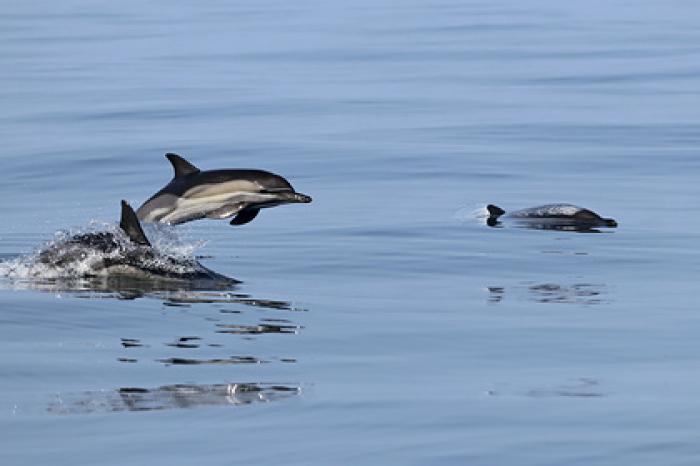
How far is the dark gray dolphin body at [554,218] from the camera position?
18769 millimetres

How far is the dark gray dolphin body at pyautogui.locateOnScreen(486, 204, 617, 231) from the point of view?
18.8 meters

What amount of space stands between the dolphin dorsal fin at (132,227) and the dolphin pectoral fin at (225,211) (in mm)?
1511

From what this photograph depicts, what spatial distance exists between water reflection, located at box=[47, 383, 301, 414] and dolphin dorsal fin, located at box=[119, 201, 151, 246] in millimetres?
4130

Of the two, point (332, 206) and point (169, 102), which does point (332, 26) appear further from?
point (332, 206)

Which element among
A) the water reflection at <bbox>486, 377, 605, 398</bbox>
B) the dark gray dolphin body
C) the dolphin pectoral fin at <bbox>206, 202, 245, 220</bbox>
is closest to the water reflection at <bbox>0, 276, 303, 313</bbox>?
the dolphin pectoral fin at <bbox>206, 202, 245, 220</bbox>

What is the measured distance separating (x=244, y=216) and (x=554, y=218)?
3484mm

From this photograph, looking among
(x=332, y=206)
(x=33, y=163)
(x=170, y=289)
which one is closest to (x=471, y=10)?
(x=33, y=163)

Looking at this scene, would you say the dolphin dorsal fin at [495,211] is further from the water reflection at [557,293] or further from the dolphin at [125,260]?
the dolphin at [125,260]

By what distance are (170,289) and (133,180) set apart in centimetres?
915

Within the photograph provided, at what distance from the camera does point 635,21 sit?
169 ft

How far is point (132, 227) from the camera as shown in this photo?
15352 mm

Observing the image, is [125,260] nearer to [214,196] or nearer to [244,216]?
[244,216]

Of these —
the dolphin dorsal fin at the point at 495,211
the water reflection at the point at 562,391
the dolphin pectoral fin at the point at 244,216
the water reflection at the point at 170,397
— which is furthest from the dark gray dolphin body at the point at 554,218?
the water reflection at the point at 170,397

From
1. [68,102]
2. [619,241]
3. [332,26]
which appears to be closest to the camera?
[619,241]
